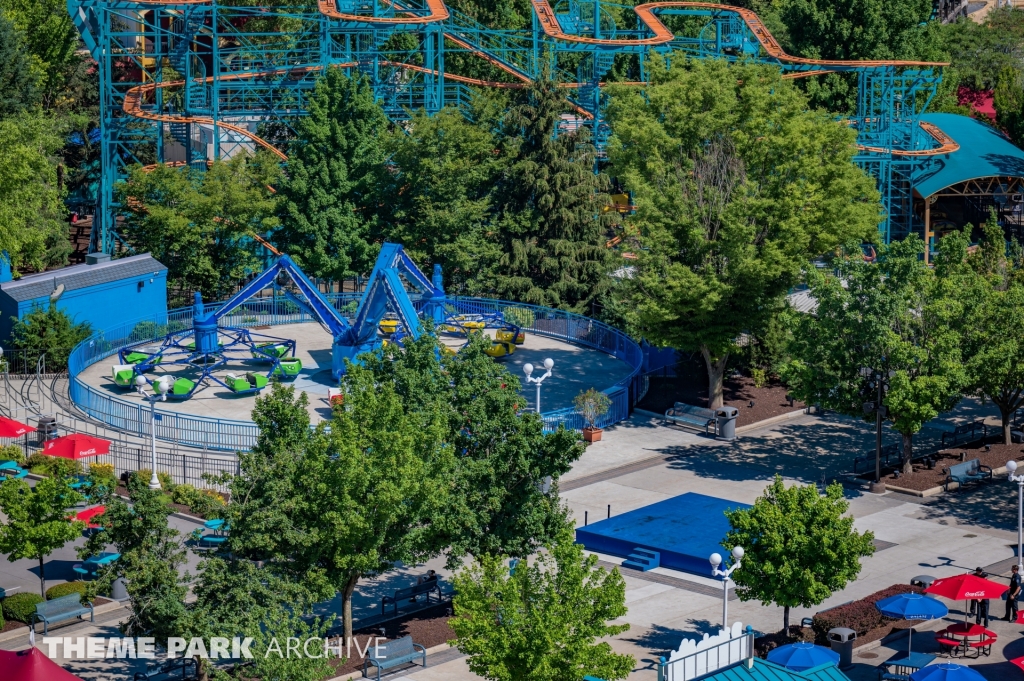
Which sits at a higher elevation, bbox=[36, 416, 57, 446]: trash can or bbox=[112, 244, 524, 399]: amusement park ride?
bbox=[112, 244, 524, 399]: amusement park ride

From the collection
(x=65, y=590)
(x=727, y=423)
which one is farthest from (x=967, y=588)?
(x=65, y=590)

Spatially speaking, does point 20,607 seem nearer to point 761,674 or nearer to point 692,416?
point 761,674

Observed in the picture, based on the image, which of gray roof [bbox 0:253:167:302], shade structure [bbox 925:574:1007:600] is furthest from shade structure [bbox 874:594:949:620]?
gray roof [bbox 0:253:167:302]

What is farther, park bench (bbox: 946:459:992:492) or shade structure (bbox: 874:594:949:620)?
park bench (bbox: 946:459:992:492)

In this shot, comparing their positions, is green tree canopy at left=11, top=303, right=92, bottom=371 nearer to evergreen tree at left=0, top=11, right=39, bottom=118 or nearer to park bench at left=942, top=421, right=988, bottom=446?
evergreen tree at left=0, top=11, right=39, bottom=118

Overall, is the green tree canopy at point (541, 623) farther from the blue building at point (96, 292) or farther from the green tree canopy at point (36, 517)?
the blue building at point (96, 292)
